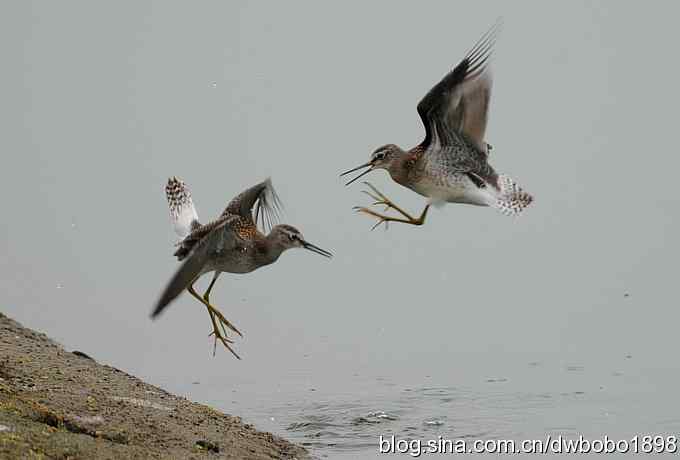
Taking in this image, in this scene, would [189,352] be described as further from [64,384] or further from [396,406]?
[64,384]

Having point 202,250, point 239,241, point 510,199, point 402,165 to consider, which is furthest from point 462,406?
point 202,250

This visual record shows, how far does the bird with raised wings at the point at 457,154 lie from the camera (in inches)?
291

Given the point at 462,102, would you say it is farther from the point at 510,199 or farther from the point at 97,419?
the point at 97,419

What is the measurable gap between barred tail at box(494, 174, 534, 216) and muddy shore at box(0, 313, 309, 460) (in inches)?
94.9

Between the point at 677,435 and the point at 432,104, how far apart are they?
306cm

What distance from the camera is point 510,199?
8.15 metres

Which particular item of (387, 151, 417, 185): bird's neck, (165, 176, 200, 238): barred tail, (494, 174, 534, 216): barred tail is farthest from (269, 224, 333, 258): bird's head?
(494, 174, 534, 216): barred tail

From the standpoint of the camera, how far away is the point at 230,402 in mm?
9102

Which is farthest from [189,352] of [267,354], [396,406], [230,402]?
[396,406]

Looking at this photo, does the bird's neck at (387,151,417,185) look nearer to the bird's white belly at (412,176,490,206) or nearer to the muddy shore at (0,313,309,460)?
the bird's white belly at (412,176,490,206)

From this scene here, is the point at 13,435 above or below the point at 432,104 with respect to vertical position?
below

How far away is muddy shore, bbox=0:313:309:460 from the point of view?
541 centimetres

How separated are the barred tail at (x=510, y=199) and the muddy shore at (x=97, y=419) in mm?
2410

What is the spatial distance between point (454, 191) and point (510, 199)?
481 millimetres
